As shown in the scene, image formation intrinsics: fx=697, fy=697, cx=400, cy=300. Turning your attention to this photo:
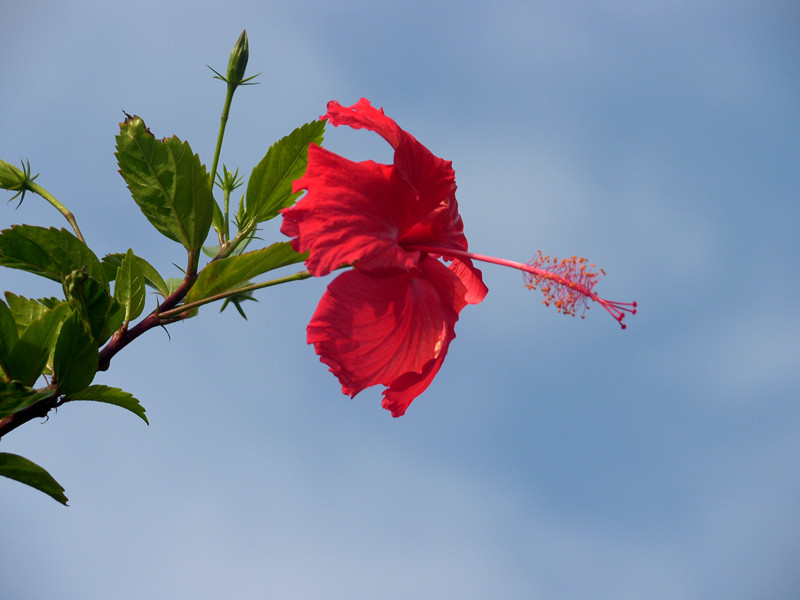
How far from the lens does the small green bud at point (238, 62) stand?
155 centimetres

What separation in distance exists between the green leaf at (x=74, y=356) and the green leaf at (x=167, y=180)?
0.95ft

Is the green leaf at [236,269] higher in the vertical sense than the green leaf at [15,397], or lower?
higher

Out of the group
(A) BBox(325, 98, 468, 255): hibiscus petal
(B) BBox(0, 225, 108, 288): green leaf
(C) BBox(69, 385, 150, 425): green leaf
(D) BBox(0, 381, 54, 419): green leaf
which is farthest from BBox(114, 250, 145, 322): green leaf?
(A) BBox(325, 98, 468, 255): hibiscus petal

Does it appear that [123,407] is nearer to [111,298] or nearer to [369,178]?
[111,298]

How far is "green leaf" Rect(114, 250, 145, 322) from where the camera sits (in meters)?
1.31

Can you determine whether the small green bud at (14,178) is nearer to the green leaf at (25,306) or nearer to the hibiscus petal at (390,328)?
the green leaf at (25,306)

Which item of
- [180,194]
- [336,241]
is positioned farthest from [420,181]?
[180,194]

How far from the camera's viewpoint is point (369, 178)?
1394mm

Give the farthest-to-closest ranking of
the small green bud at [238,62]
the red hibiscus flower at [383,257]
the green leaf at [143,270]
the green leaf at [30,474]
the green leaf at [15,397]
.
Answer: the small green bud at [238,62] < the green leaf at [143,270] < the red hibiscus flower at [383,257] < the green leaf at [30,474] < the green leaf at [15,397]

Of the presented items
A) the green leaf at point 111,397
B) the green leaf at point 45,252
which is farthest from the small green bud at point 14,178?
the green leaf at point 111,397

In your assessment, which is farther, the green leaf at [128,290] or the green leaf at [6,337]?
the green leaf at [128,290]

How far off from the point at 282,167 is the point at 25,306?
584mm

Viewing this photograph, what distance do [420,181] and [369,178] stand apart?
16cm

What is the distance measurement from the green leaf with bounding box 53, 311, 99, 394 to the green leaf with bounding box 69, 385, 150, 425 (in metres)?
0.04
